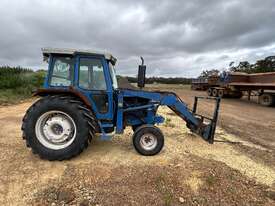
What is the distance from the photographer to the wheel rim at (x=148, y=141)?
5.02m

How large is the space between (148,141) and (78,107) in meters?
1.57

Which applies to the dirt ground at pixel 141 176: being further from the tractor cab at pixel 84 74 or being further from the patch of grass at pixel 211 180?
the tractor cab at pixel 84 74

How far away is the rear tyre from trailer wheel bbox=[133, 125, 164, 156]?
2.97 ft

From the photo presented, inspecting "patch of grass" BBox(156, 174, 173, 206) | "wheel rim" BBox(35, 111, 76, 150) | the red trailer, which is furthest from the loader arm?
the red trailer

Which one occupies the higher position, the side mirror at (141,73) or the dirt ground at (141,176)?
the side mirror at (141,73)

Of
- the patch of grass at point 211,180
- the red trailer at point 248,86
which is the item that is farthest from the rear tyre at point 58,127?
the red trailer at point 248,86

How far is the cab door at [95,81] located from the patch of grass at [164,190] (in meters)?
1.84

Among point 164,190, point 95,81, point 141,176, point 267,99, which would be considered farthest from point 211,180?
point 267,99

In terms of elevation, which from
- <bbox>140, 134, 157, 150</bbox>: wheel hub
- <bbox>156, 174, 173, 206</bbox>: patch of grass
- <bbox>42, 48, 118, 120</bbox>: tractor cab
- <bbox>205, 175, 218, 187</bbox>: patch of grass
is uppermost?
<bbox>42, 48, 118, 120</bbox>: tractor cab

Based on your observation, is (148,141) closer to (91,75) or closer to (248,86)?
(91,75)

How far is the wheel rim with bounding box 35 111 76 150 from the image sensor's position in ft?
15.5

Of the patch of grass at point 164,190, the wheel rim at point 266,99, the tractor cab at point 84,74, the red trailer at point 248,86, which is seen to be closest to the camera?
the patch of grass at point 164,190

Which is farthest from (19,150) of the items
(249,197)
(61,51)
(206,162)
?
(249,197)

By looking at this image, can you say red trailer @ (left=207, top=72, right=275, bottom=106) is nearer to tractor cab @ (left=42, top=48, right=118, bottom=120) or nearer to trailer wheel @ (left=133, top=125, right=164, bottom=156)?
trailer wheel @ (left=133, top=125, right=164, bottom=156)
